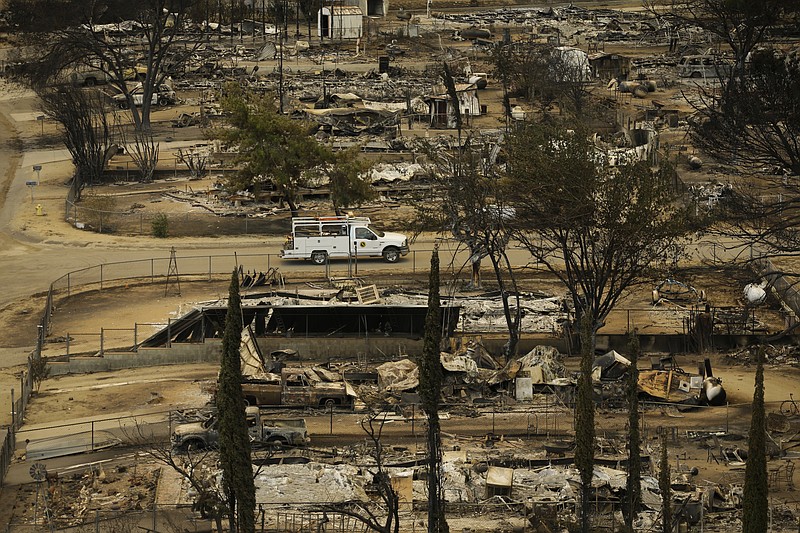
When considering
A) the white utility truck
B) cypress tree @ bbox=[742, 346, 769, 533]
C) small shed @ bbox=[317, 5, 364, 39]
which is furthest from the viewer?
small shed @ bbox=[317, 5, 364, 39]

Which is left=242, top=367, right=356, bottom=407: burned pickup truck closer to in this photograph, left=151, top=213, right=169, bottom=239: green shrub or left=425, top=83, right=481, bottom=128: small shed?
left=151, top=213, right=169, bottom=239: green shrub

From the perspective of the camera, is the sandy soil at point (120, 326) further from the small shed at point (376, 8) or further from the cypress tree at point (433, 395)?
the small shed at point (376, 8)

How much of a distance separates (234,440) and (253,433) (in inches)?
380

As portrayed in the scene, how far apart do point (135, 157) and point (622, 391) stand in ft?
124

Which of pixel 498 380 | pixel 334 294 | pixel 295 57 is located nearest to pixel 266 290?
pixel 334 294

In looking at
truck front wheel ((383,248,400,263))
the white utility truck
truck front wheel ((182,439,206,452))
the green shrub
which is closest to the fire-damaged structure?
truck front wheel ((182,439,206,452))

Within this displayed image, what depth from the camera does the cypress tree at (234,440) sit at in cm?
3066

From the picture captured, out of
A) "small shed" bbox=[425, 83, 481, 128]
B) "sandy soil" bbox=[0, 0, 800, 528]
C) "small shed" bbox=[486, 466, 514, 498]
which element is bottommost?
"sandy soil" bbox=[0, 0, 800, 528]

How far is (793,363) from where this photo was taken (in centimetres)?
4844

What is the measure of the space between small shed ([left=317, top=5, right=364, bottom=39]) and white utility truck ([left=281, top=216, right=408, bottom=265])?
59705mm

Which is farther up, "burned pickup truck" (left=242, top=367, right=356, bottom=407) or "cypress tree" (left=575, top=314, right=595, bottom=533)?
"cypress tree" (left=575, top=314, right=595, bottom=533)

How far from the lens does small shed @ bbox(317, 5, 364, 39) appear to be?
116 meters

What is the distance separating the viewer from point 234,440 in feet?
101

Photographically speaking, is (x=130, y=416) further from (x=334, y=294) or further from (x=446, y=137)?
(x=446, y=137)
